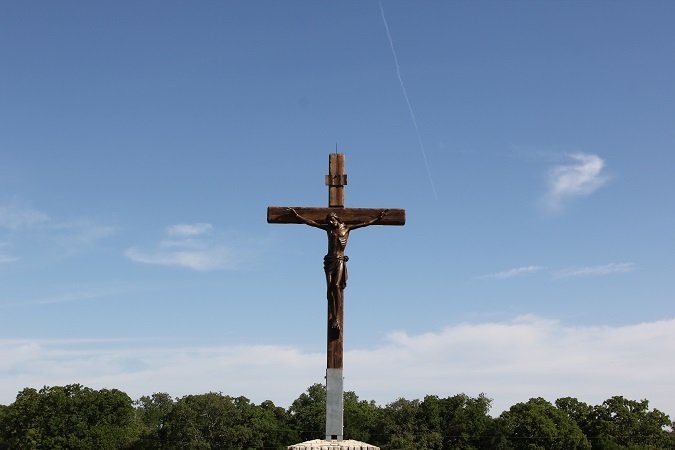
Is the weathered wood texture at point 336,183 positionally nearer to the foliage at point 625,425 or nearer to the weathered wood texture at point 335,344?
the weathered wood texture at point 335,344

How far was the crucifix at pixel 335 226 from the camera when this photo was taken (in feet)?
53.0

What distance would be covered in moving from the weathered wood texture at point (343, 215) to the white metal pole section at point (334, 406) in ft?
10.1

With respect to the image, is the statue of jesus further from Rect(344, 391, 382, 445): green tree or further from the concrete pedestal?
Rect(344, 391, 382, 445): green tree

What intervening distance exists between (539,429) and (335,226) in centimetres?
6518

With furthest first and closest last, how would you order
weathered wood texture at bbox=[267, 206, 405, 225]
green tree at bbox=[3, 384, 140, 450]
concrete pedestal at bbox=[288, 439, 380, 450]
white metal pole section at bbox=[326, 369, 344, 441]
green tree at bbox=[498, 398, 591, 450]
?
green tree at bbox=[3, 384, 140, 450], green tree at bbox=[498, 398, 591, 450], weathered wood texture at bbox=[267, 206, 405, 225], white metal pole section at bbox=[326, 369, 344, 441], concrete pedestal at bbox=[288, 439, 380, 450]

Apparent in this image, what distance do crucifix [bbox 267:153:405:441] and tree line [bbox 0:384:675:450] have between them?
207 feet

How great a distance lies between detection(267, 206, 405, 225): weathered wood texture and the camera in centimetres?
1698

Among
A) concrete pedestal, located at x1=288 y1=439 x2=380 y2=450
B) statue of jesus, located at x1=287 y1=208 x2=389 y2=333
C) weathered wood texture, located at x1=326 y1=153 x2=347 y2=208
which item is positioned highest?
weathered wood texture, located at x1=326 y1=153 x2=347 y2=208

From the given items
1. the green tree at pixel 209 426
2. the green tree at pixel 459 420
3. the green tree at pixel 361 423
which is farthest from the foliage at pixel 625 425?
the green tree at pixel 209 426

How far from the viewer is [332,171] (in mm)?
17156

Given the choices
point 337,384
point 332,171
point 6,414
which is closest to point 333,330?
point 337,384

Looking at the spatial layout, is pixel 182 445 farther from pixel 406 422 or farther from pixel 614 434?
pixel 614 434

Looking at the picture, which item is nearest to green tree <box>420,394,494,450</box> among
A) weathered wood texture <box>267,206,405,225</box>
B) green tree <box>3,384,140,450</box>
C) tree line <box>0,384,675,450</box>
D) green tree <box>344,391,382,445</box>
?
tree line <box>0,384,675,450</box>

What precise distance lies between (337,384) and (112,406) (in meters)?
71.5
